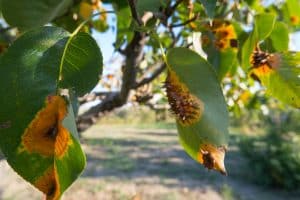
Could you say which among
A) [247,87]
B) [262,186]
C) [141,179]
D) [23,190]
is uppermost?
[247,87]

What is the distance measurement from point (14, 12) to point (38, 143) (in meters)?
0.29

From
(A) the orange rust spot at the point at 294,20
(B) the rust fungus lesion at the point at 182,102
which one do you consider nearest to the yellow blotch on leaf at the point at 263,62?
(B) the rust fungus lesion at the point at 182,102

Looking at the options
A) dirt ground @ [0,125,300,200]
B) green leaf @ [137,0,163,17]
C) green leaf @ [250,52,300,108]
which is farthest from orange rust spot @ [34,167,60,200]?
dirt ground @ [0,125,300,200]

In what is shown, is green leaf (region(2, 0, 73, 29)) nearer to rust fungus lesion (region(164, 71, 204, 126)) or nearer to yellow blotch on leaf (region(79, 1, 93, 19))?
rust fungus lesion (region(164, 71, 204, 126))

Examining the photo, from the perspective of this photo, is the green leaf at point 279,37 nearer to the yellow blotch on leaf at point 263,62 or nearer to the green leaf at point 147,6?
the yellow blotch on leaf at point 263,62

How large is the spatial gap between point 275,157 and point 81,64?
8.54m

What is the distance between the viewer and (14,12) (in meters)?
0.70

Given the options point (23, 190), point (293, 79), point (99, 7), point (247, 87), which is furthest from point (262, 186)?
point (293, 79)

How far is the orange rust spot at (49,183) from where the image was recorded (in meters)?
0.48

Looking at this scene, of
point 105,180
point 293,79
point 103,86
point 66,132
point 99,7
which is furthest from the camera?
point 105,180

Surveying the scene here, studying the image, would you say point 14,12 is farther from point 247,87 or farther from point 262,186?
point 262,186

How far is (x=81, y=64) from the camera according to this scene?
59cm

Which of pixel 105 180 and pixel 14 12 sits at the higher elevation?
pixel 14 12

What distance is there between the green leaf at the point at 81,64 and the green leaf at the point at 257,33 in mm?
299
